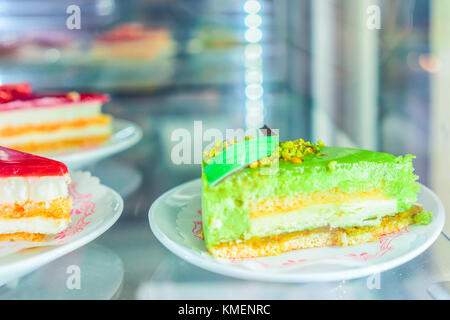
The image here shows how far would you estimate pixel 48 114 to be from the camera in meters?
1.86

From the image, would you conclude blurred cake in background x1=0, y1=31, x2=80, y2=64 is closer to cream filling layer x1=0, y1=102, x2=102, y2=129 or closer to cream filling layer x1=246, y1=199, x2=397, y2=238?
cream filling layer x1=0, y1=102, x2=102, y2=129

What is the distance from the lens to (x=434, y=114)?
5.30ft

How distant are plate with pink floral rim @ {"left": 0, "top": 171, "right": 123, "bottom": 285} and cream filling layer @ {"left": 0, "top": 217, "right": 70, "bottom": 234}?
0.06 ft

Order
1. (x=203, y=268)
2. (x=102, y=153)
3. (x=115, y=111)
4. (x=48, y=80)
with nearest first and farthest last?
(x=203, y=268)
(x=102, y=153)
(x=115, y=111)
(x=48, y=80)

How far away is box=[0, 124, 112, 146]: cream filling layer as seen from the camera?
1810 millimetres

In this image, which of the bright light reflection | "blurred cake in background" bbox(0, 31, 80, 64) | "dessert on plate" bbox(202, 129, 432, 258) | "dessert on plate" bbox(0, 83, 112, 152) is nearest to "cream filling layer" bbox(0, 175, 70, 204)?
"dessert on plate" bbox(202, 129, 432, 258)

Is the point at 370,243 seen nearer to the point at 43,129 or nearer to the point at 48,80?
the point at 43,129

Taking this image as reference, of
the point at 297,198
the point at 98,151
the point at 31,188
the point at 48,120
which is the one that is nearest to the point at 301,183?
the point at 297,198

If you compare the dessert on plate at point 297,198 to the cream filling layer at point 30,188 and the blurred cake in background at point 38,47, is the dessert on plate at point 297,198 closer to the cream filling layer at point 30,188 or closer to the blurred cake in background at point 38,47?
the cream filling layer at point 30,188

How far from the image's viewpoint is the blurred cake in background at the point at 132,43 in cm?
282

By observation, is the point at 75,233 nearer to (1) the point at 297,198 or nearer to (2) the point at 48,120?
(1) the point at 297,198

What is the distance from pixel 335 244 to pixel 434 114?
889 millimetres
